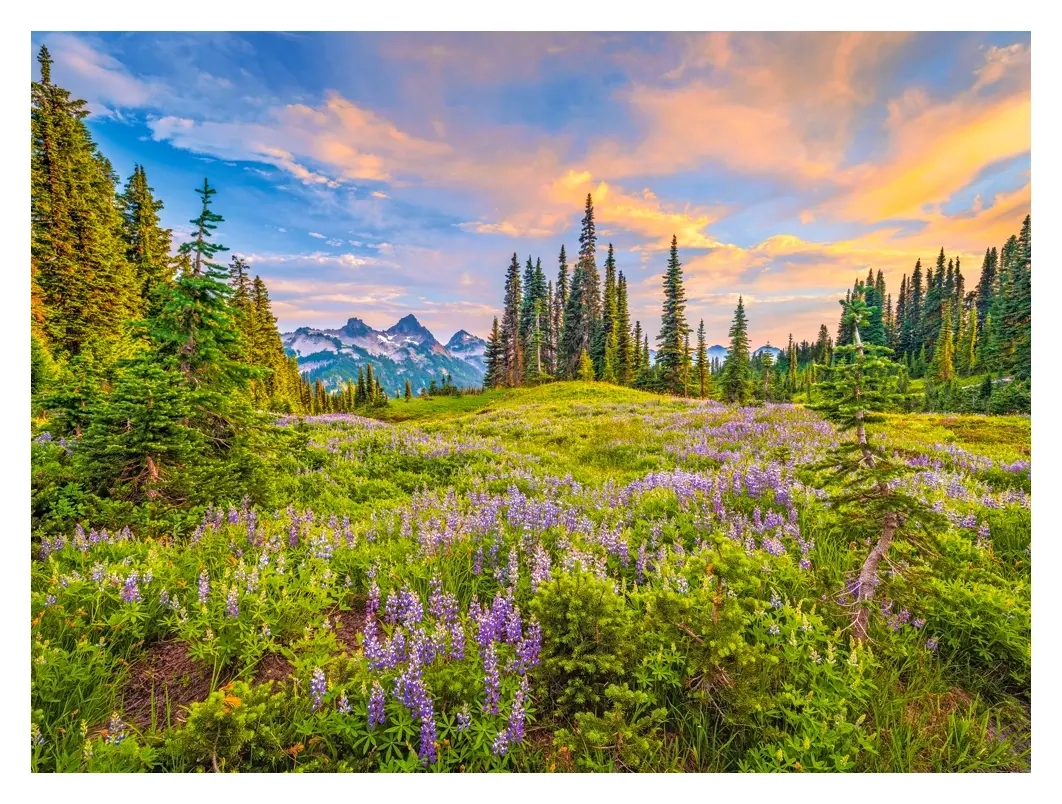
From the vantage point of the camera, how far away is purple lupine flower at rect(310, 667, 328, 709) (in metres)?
2.42

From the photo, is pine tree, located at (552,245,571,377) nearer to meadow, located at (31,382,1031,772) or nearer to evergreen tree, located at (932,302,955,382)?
evergreen tree, located at (932,302,955,382)

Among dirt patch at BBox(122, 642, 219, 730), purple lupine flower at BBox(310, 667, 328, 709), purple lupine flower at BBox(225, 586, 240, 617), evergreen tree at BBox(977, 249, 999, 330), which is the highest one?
evergreen tree at BBox(977, 249, 999, 330)

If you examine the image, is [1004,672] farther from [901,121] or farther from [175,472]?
[175,472]

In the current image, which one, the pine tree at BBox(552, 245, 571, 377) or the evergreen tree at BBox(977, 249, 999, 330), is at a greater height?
the pine tree at BBox(552, 245, 571, 377)

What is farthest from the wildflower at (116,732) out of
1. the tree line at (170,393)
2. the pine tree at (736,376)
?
the pine tree at (736,376)

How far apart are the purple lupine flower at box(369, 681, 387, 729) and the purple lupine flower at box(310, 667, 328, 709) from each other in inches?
12.4

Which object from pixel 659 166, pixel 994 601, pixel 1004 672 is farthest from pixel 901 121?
pixel 1004 672

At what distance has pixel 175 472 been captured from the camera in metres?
4.79

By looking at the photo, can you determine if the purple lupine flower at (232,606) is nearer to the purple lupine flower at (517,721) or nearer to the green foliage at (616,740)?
the purple lupine flower at (517,721)

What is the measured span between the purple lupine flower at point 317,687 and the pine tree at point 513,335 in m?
62.3

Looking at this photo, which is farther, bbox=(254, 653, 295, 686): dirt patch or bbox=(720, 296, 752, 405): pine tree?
bbox=(720, 296, 752, 405): pine tree

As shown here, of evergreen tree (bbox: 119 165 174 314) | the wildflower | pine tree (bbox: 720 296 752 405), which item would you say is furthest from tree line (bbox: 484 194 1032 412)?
evergreen tree (bbox: 119 165 174 314)
